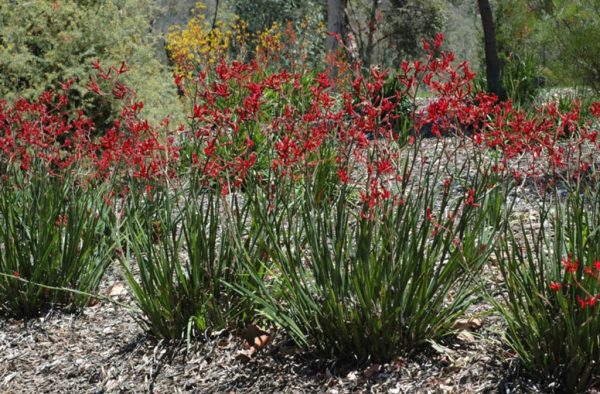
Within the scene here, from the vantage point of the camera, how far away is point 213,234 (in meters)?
3.90

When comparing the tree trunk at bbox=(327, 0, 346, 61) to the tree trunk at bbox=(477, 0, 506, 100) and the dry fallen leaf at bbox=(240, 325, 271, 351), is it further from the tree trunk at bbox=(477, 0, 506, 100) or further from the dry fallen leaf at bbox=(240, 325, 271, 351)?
the dry fallen leaf at bbox=(240, 325, 271, 351)

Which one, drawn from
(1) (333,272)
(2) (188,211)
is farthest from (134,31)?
(1) (333,272)

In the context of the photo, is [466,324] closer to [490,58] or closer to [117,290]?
[117,290]

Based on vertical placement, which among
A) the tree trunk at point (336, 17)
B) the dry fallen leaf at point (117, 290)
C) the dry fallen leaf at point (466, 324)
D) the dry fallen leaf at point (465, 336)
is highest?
the tree trunk at point (336, 17)

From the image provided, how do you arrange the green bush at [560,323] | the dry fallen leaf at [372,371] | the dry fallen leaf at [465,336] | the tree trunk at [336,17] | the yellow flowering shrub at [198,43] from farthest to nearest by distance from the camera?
1. the tree trunk at [336,17]
2. the yellow flowering shrub at [198,43]
3. the dry fallen leaf at [465,336]
4. the dry fallen leaf at [372,371]
5. the green bush at [560,323]

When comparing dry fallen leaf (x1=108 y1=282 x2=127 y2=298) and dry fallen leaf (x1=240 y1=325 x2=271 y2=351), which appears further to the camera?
dry fallen leaf (x1=108 y1=282 x2=127 y2=298)

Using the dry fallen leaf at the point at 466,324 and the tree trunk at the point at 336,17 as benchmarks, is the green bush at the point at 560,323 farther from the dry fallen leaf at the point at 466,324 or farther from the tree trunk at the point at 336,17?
the tree trunk at the point at 336,17

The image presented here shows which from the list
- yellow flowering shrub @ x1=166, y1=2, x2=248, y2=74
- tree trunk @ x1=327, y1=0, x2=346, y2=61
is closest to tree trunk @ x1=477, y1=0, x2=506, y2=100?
yellow flowering shrub @ x1=166, y1=2, x2=248, y2=74

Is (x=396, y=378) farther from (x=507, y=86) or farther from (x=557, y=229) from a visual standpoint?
(x=507, y=86)

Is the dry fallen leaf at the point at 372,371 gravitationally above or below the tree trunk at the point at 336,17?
below

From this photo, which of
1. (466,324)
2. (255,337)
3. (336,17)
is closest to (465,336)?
(466,324)

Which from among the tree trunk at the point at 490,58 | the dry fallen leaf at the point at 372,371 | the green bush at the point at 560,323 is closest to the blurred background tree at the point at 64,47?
the tree trunk at the point at 490,58

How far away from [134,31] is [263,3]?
17.1 meters

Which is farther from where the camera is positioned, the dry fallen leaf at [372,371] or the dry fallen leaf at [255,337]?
the dry fallen leaf at [255,337]
